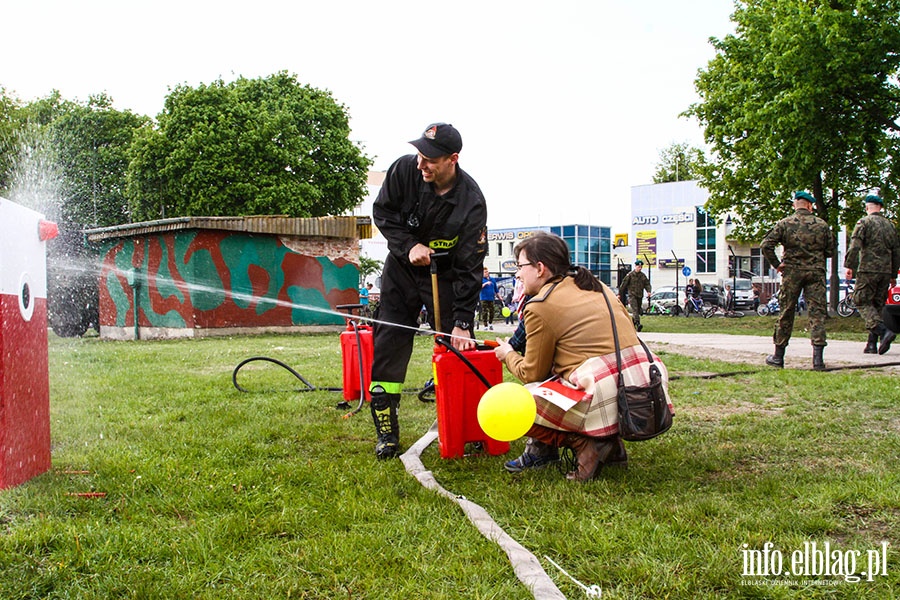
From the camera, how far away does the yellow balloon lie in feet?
10.8

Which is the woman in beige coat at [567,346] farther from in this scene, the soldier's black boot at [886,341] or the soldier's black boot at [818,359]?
the soldier's black boot at [886,341]

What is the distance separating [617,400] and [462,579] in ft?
4.49

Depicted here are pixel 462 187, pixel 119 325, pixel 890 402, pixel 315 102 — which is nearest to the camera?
pixel 462 187

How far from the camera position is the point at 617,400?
3.50 metres

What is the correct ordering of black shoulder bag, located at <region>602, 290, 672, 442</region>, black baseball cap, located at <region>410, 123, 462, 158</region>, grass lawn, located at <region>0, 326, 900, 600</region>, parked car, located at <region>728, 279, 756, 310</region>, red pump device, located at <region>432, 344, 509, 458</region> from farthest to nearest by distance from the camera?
parked car, located at <region>728, 279, 756, 310</region>
black baseball cap, located at <region>410, 123, 462, 158</region>
red pump device, located at <region>432, 344, 509, 458</region>
black shoulder bag, located at <region>602, 290, 672, 442</region>
grass lawn, located at <region>0, 326, 900, 600</region>

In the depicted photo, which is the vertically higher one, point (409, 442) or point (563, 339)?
point (563, 339)

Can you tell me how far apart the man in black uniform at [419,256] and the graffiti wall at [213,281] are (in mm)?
14698

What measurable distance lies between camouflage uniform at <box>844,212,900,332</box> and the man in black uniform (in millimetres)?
7335

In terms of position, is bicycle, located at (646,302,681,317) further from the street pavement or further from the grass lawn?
the grass lawn

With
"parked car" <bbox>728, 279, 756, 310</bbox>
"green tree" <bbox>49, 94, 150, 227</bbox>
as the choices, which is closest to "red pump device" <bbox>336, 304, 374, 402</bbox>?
"green tree" <bbox>49, 94, 150, 227</bbox>

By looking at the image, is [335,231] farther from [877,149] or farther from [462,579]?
[462,579]

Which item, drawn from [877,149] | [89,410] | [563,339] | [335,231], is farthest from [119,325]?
[877,149]

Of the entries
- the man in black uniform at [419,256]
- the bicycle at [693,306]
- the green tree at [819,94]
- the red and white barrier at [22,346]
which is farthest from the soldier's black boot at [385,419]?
the bicycle at [693,306]

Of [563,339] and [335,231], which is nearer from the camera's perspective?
[563,339]
